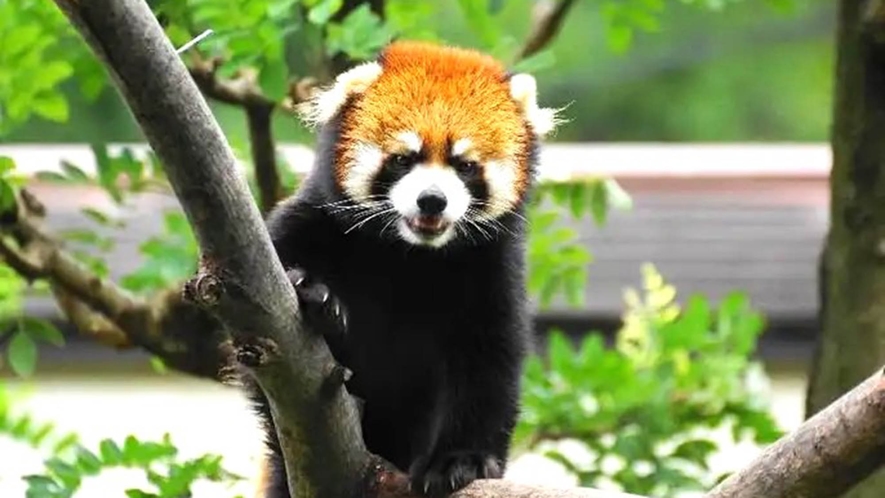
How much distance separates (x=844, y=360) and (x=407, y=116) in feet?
2.93

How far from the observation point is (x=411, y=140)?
239 cm

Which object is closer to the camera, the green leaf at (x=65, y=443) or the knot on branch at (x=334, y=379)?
the knot on branch at (x=334, y=379)

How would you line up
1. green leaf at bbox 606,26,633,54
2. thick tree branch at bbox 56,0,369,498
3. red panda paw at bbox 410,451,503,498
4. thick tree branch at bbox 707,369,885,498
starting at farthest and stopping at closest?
green leaf at bbox 606,26,633,54, red panda paw at bbox 410,451,503,498, thick tree branch at bbox 707,369,885,498, thick tree branch at bbox 56,0,369,498

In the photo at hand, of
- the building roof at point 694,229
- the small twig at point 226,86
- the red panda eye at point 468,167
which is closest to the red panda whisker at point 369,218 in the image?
the red panda eye at point 468,167

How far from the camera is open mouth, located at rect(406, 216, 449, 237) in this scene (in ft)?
7.63

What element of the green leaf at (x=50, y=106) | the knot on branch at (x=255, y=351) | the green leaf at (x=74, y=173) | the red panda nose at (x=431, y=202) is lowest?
the knot on branch at (x=255, y=351)

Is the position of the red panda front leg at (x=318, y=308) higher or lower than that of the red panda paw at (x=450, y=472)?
higher

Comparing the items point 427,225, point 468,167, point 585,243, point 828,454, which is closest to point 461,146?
point 468,167

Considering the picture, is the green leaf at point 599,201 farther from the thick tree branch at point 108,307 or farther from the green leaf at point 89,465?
the green leaf at point 89,465

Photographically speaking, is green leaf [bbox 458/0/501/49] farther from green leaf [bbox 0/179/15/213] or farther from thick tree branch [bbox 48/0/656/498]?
thick tree branch [bbox 48/0/656/498]

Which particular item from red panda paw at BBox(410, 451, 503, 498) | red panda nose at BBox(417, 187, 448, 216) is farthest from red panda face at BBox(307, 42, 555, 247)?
red panda paw at BBox(410, 451, 503, 498)

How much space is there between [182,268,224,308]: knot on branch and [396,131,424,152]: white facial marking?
2.35 ft

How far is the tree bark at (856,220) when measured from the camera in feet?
8.87

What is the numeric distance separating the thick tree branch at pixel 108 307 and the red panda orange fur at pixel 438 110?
0.55m
